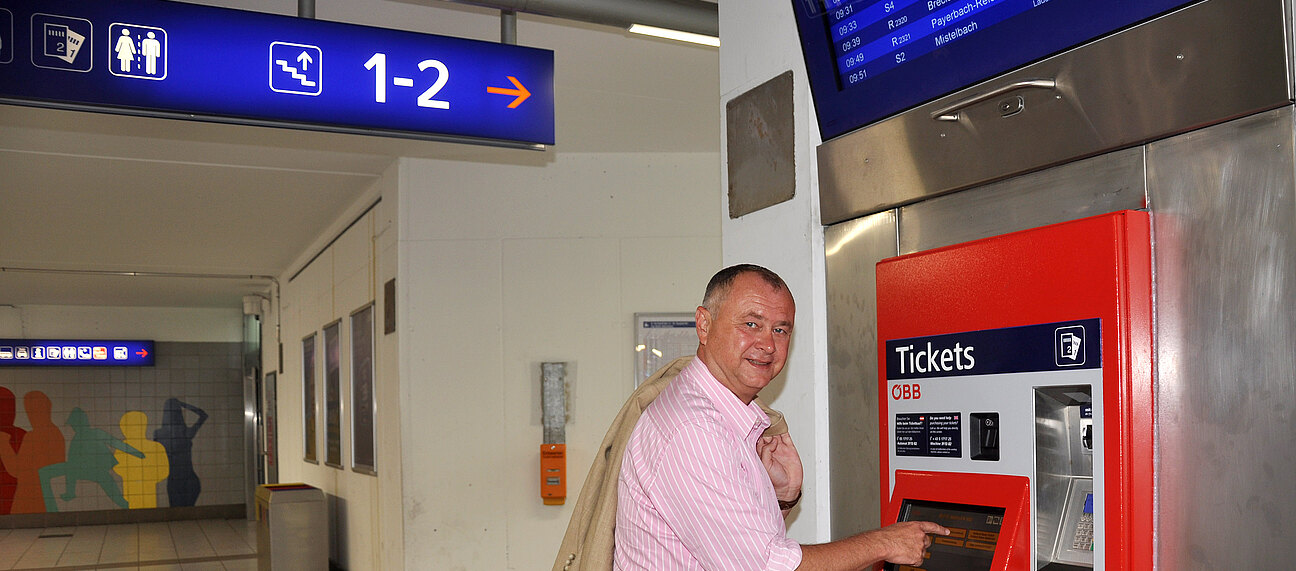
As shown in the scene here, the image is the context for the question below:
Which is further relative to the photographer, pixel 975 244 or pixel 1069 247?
pixel 975 244

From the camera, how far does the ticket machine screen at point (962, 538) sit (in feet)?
5.72

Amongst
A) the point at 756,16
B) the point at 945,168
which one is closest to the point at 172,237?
the point at 756,16

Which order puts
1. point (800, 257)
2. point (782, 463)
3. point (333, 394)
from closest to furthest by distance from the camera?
1. point (782, 463)
2. point (800, 257)
3. point (333, 394)

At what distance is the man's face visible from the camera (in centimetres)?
192

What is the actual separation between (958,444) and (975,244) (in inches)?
13.7

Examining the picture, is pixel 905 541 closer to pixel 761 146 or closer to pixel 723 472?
pixel 723 472

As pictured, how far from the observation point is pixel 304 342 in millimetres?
10227

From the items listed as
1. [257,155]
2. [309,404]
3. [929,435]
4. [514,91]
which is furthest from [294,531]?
[929,435]

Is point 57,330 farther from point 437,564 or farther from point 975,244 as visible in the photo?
point 975,244

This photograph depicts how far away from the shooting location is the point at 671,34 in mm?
3406

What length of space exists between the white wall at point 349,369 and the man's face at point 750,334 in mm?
4663

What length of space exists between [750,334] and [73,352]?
14.0 m

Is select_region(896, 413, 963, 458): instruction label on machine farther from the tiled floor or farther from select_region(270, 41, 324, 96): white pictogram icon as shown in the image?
the tiled floor

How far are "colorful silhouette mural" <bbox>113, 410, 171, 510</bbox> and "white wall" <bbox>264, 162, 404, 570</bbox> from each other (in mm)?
4096
